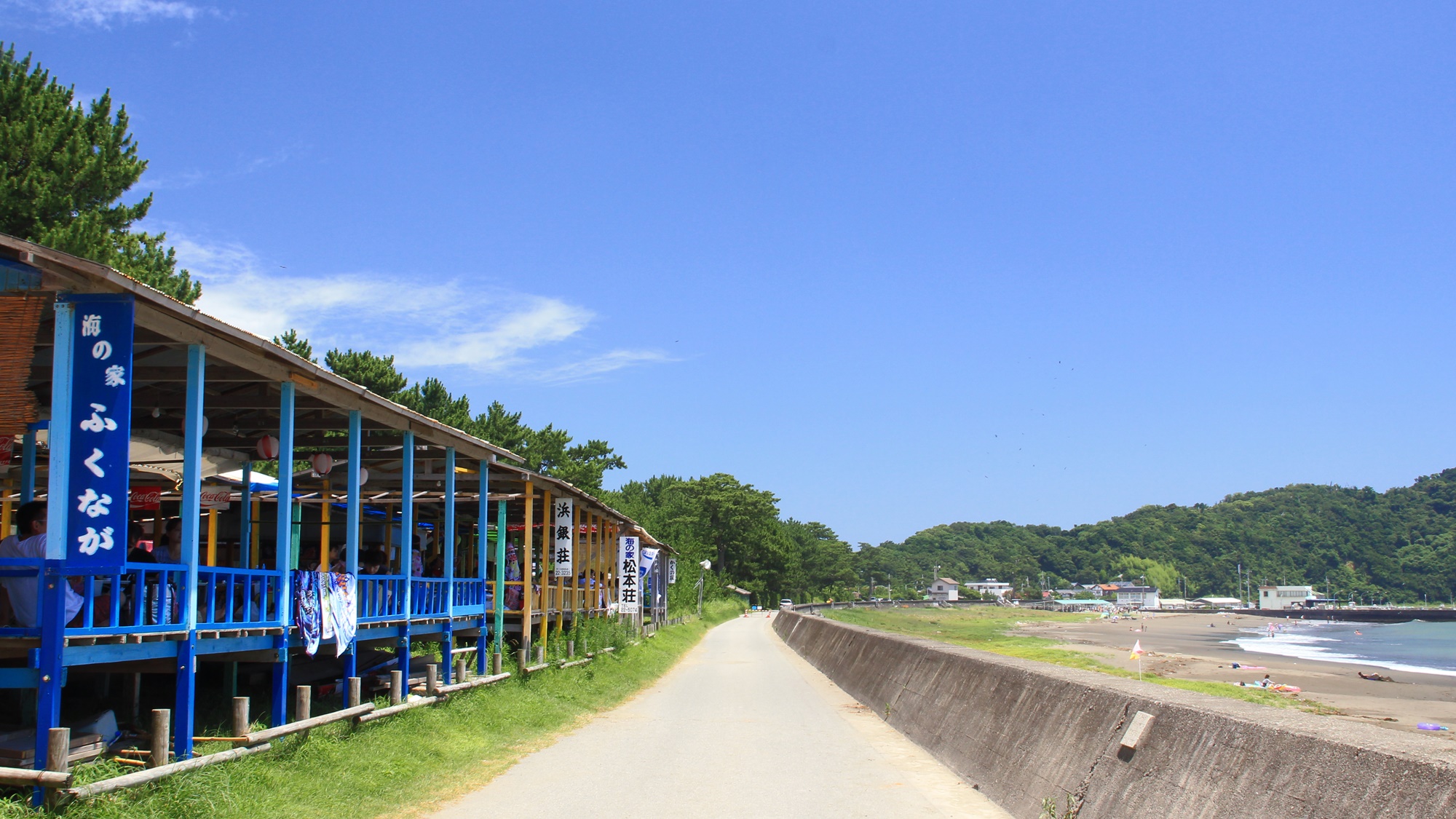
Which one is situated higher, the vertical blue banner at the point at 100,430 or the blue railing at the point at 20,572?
the vertical blue banner at the point at 100,430

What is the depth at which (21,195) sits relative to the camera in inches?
740

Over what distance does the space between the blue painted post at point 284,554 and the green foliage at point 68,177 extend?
11.5 m

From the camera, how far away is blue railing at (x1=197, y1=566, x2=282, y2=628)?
7730mm

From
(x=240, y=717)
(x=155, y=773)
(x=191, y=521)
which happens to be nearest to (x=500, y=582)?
(x=240, y=717)

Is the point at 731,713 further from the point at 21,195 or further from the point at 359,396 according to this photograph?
the point at 21,195

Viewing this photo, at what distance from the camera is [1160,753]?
554cm

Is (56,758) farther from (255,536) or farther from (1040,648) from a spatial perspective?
(1040,648)

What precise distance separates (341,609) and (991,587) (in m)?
187

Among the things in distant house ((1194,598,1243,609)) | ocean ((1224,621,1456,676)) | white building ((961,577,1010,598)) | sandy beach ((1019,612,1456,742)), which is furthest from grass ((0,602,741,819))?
white building ((961,577,1010,598))

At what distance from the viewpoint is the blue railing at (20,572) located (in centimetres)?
601

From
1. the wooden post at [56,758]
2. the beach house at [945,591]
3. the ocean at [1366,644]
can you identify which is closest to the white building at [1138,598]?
the beach house at [945,591]

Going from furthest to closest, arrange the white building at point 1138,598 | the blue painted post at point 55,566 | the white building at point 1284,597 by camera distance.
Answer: the white building at point 1138,598, the white building at point 1284,597, the blue painted post at point 55,566

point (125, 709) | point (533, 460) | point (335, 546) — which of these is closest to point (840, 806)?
point (125, 709)

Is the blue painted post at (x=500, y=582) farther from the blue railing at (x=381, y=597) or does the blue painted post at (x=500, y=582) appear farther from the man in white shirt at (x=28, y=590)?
the man in white shirt at (x=28, y=590)
